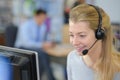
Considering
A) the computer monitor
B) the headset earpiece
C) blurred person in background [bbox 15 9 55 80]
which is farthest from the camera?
blurred person in background [bbox 15 9 55 80]

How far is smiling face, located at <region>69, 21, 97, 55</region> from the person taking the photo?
85cm

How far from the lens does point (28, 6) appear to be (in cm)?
403

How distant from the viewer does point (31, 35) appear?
3283 millimetres

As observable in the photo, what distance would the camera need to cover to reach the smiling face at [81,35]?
849 mm

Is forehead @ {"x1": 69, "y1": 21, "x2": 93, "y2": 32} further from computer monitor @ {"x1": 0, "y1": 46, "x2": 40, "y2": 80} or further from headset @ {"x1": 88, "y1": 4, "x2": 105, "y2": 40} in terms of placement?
computer monitor @ {"x1": 0, "y1": 46, "x2": 40, "y2": 80}

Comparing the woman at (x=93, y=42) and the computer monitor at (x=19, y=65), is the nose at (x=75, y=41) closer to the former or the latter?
the woman at (x=93, y=42)

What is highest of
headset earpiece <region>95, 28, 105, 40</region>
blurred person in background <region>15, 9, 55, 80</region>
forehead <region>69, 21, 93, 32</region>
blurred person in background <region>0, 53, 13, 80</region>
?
forehead <region>69, 21, 93, 32</region>

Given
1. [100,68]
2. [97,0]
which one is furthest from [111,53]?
[97,0]

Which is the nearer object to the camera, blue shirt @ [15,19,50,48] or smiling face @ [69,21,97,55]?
smiling face @ [69,21,97,55]

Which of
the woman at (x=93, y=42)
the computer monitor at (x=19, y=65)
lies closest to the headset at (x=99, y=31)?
the woman at (x=93, y=42)

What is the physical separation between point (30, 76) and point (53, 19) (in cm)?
331

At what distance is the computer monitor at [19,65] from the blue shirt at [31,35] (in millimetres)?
2518

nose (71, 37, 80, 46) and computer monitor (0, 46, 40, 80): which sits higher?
nose (71, 37, 80, 46)

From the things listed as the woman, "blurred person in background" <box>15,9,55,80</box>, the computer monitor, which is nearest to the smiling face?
the woman
